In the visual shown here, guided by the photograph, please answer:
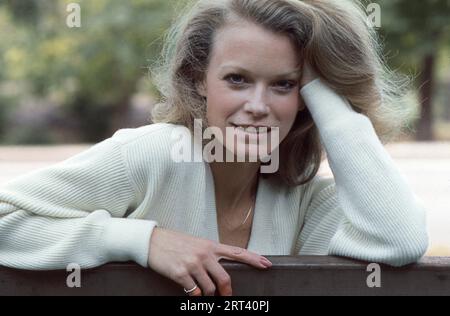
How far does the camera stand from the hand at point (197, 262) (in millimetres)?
1549

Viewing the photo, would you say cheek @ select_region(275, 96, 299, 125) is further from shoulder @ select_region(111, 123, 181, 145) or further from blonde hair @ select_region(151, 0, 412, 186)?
shoulder @ select_region(111, 123, 181, 145)

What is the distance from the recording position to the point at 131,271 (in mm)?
1549

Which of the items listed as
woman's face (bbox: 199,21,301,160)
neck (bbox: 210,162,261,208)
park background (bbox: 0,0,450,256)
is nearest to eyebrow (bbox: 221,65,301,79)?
woman's face (bbox: 199,21,301,160)

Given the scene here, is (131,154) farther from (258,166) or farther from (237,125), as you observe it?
(258,166)

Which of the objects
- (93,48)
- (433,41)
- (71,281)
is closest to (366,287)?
(71,281)

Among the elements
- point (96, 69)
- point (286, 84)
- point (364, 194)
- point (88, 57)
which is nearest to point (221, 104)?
point (286, 84)

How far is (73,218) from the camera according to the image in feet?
5.57

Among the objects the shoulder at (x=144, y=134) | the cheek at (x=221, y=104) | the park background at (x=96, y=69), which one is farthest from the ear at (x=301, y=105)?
the park background at (x=96, y=69)

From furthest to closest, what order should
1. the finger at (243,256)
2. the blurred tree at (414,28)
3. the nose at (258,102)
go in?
the blurred tree at (414,28)
the nose at (258,102)
the finger at (243,256)

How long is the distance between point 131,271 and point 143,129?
461 mm

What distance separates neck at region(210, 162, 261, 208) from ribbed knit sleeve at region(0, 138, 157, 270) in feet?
1.11

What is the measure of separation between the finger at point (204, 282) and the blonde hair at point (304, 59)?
524 millimetres

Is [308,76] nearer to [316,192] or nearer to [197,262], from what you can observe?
[316,192]

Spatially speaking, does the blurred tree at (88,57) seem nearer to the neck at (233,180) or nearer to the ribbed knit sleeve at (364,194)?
the neck at (233,180)
